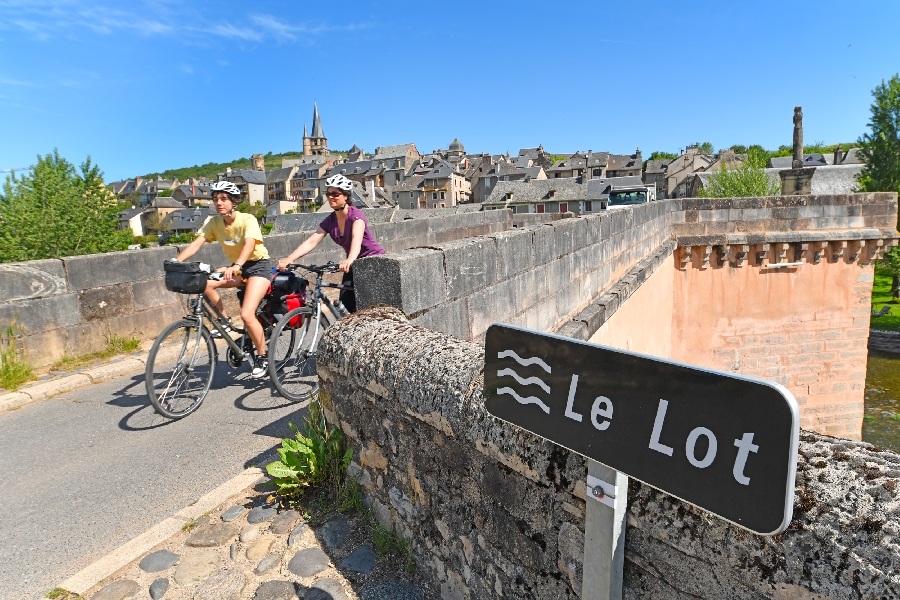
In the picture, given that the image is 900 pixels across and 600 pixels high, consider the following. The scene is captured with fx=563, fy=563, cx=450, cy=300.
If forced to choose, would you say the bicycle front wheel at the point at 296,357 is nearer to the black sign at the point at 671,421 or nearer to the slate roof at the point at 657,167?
the black sign at the point at 671,421

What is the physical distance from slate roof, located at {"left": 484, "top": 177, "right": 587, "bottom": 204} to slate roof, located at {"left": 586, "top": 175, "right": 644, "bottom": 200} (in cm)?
87

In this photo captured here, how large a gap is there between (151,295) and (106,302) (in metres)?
0.51

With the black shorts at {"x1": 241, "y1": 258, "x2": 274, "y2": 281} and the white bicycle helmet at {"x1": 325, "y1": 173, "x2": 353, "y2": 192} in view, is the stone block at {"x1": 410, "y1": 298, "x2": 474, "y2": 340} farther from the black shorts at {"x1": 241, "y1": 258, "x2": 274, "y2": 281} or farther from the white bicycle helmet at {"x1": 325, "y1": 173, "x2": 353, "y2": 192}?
the black shorts at {"x1": 241, "y1": 258, "x2": 274, "y2": 281}

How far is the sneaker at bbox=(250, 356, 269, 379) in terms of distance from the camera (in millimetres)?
4906

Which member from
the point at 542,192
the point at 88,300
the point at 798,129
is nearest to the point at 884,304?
the point at 798,129

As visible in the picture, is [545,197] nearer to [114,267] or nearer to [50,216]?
[50,216]

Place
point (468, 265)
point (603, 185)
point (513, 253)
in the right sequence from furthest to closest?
point (603, 185) → point (513, 253) → point (468, 265)

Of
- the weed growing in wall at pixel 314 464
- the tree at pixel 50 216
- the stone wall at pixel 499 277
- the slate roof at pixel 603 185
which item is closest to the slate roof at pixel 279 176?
the slate roof at pixel 603 185

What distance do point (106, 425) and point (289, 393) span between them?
1.46 meters

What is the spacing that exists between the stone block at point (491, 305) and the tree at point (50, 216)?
8.48 meters

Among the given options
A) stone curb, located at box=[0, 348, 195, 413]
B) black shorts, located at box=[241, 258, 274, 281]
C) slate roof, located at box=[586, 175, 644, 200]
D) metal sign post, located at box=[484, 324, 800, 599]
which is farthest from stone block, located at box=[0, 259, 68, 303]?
slate roof, located at box=[586, 175, 644, 200]

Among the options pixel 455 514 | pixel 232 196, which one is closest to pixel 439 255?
pixel 455 514

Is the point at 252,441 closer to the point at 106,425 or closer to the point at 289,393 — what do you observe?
the point at 289,393

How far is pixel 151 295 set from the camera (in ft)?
22.1
